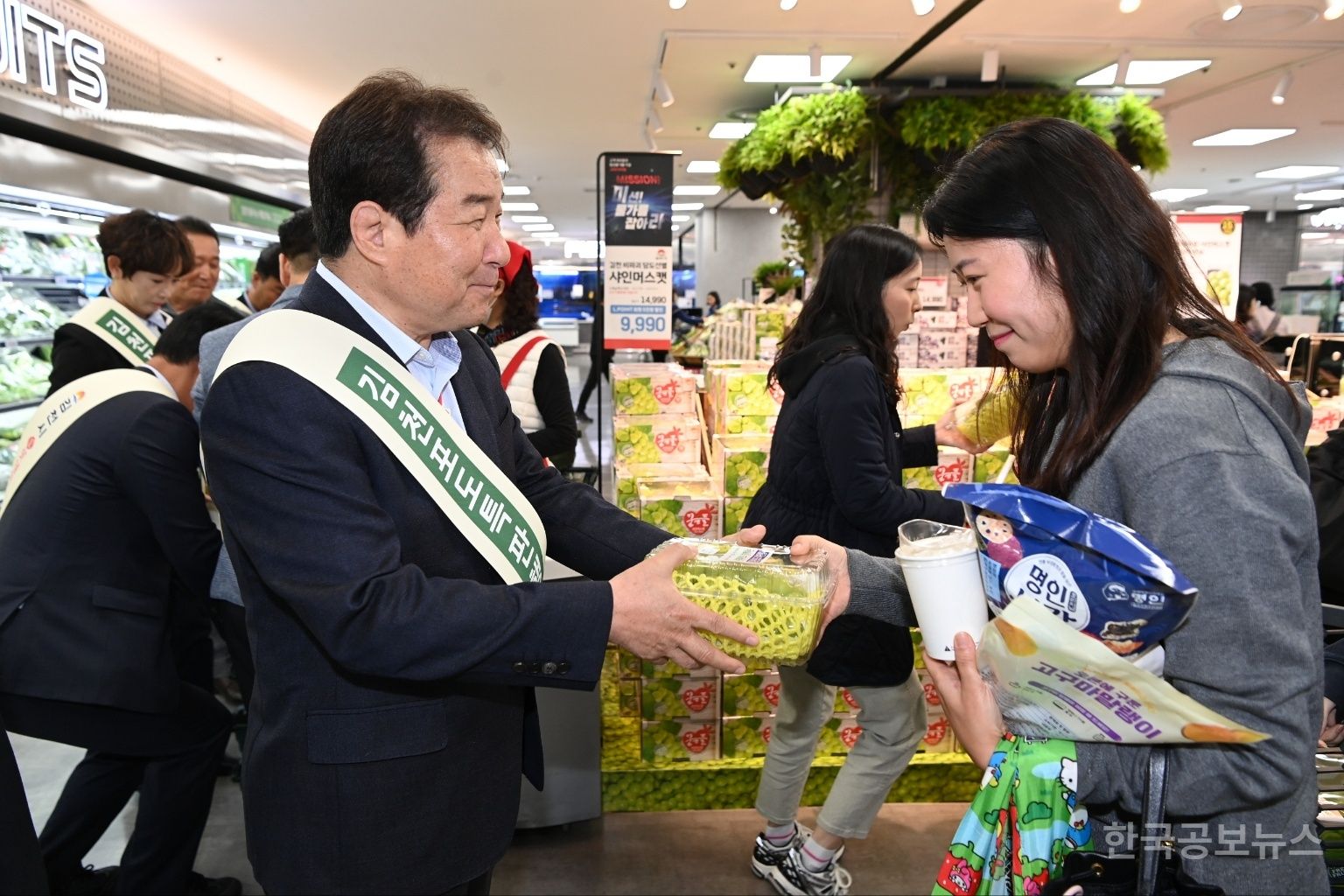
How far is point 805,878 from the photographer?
2.81m

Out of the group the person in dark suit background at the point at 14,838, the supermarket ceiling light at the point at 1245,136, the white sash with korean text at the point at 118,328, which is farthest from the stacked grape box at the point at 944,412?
the supermarket ceiling light at the point at 1245,136

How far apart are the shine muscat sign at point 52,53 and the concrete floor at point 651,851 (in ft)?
10.4

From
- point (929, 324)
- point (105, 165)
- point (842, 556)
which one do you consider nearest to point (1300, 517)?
point (842, 556)

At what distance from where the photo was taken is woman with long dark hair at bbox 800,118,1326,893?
3.26ft

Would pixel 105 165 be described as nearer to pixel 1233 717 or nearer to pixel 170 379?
pixel 170 379

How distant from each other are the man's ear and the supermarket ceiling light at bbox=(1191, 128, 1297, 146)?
1163cm

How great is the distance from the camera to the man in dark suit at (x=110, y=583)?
7.25 feet

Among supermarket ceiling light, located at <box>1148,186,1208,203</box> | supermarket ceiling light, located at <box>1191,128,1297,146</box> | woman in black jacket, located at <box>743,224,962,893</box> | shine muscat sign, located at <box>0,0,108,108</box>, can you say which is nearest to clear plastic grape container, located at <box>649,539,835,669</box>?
woman in black jacket, located at <box>743,224,962,893</box>

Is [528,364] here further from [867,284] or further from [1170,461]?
[1170,461]

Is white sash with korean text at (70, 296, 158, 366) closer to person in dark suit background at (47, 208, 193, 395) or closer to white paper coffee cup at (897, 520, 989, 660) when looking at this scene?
person in dark suit background at (47, 208, 193, 395)

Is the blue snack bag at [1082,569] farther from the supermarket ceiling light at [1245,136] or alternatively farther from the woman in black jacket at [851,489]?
the supermarket ceiling light at [1245,136]

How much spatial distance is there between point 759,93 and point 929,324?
13.5 ft

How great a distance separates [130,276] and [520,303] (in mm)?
1616

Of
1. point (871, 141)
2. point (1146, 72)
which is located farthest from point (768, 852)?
point (1146, 72)
